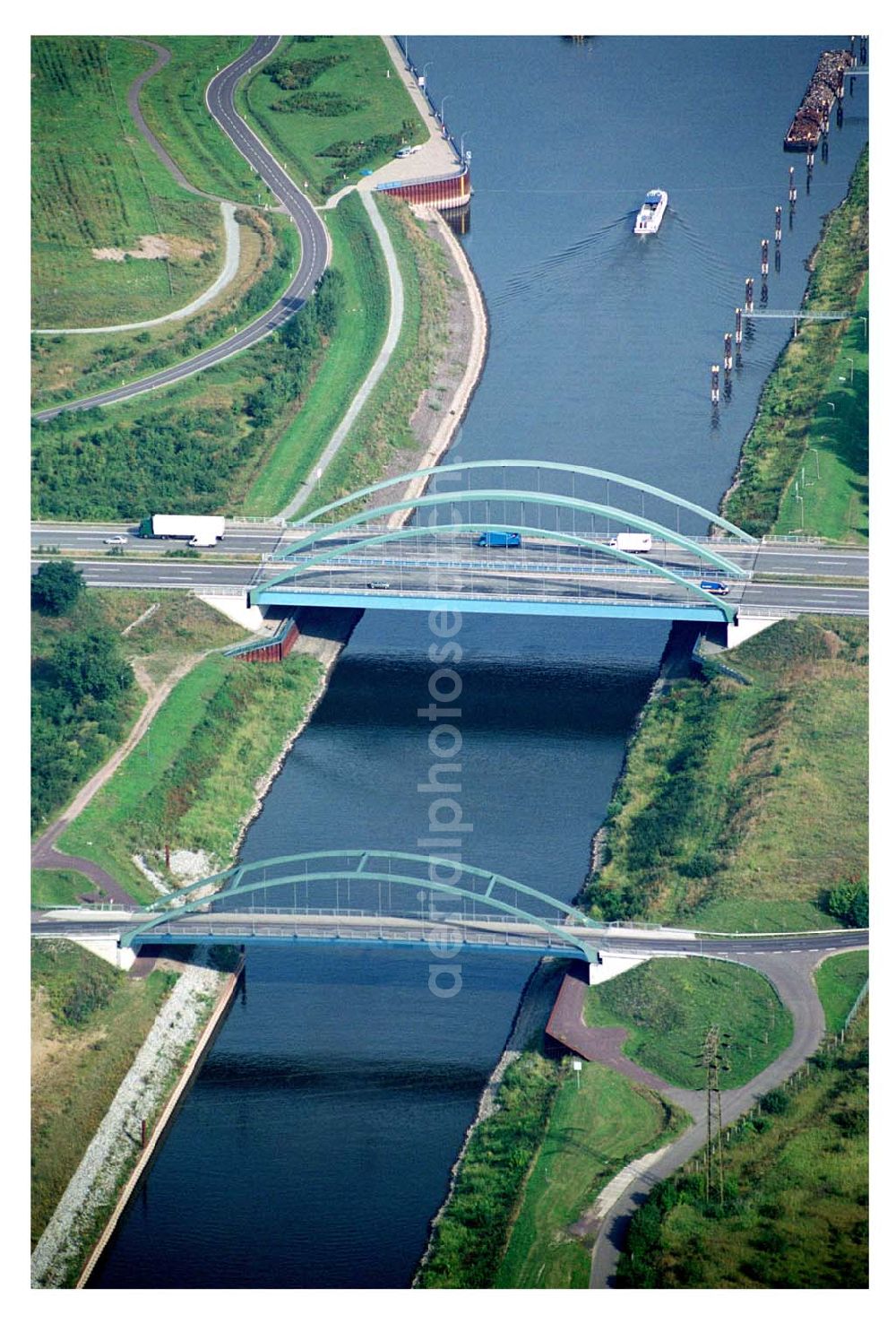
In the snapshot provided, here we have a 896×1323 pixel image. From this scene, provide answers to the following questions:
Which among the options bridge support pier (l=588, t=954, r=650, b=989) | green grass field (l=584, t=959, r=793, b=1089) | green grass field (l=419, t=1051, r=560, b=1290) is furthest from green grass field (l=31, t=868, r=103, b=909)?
green grass field (l=584, t=959, r=793, b=1089)

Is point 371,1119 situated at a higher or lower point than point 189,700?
lower

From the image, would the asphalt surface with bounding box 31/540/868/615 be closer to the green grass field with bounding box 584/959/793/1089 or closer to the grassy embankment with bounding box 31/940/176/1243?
the green grass field with bounding box 584/959/793/1089

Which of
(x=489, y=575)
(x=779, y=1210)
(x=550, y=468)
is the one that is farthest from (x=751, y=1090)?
(x=550, y=468)

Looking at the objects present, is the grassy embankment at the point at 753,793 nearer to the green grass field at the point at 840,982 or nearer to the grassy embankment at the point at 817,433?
the green grass field at the point at 840,982

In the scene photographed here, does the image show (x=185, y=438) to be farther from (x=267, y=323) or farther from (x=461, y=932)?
(x=461, y=932)

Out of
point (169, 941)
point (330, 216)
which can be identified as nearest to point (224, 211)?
point (330, 216)

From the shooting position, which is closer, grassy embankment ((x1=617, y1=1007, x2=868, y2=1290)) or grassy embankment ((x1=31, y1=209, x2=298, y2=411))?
grassy embankment ((x1=617, y1=1007, x2=868, y2=1290))

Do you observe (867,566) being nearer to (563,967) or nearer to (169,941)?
(563,967)
